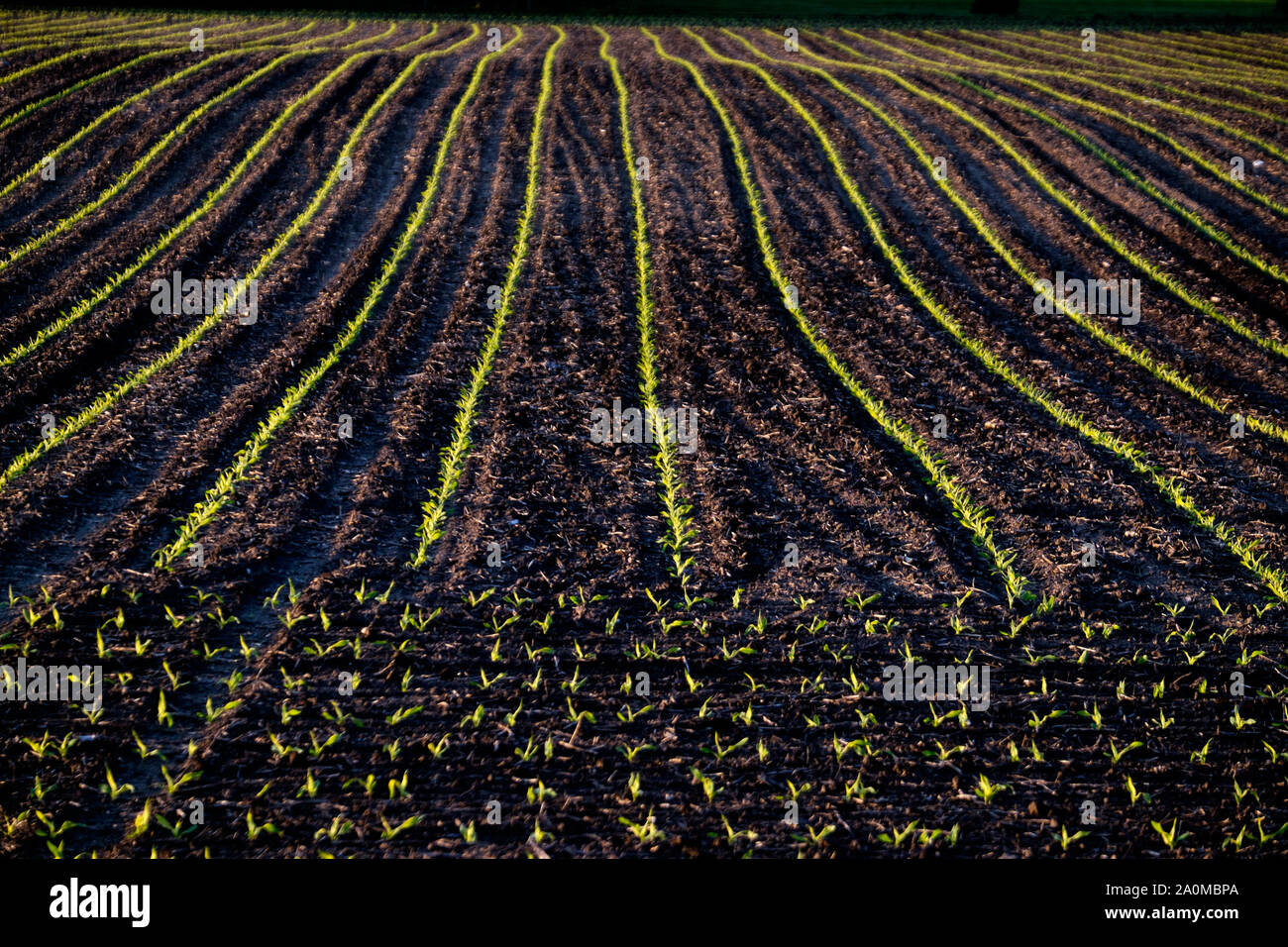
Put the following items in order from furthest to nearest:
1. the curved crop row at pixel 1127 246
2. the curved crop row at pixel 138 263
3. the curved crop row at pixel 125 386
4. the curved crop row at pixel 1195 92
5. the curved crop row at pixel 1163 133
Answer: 1. the curved crop row at pixel 1195 92
2. the curved crop row at pixel 1163 133
3. the curved crop row at pixel 1127 246
4. the curved crop row at pixel 138 263
5. the curved crop row at pixel 125 386

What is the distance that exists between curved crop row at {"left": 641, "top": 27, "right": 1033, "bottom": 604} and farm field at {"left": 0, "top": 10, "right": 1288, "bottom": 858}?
6cm

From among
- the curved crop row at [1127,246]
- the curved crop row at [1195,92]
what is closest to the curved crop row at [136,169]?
the curved crop row at [1127,246]

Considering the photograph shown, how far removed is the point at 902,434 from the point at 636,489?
2.79 metres

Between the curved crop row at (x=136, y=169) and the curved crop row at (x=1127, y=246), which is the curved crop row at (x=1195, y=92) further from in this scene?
the curved crop row at (x=136, y=169)

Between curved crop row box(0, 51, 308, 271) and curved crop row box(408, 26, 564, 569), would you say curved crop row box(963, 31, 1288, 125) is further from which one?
curved crop row box(0, 51, 308, 271)

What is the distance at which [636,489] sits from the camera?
7488 mm

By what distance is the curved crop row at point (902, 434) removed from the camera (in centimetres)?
664

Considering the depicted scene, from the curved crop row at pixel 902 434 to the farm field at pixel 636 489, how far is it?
0.06 metres

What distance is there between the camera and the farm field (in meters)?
4.80

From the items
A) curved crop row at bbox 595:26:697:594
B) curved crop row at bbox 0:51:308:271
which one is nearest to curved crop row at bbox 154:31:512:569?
curved crop row at bbox 0:51:308:271

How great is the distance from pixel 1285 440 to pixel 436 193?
11.9 m

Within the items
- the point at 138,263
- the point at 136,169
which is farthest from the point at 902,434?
the point at 136,169

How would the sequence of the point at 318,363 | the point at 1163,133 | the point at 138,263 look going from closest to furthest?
the point at 318,363 → the point at 138,263 → the point at 1163,133

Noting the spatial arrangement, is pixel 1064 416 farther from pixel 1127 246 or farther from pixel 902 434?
pixel 1127 246
